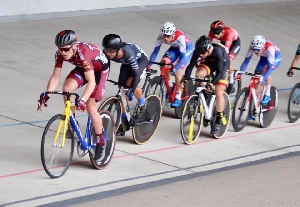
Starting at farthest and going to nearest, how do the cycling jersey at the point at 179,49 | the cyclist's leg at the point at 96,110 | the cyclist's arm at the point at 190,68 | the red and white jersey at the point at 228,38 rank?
the red and white jersey at the point at 228,38, the cycling jersey at the point at 179,49, the cyclist's arm at the point at 190,68, the cyclist's leg at the point at 96,110

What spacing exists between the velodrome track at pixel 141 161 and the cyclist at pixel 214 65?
492 mm

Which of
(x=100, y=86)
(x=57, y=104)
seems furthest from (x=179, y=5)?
(x=100, y=86)

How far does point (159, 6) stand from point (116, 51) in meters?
9.91

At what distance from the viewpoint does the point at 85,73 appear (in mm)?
8469

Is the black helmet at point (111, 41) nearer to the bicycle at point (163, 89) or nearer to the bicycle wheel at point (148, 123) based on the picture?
the bicycle wheel at point (148, 123)

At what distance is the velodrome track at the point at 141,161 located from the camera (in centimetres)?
809

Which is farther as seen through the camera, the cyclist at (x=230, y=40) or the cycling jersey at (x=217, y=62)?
the cyclist at (x=230, y=40)

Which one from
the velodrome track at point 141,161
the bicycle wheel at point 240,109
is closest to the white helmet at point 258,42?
the bicycle wheel at point 240,109

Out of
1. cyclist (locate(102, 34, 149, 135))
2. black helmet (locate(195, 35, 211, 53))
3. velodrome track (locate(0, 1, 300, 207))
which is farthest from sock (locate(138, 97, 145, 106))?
black helmet (locate(195, 35, 211, 53))

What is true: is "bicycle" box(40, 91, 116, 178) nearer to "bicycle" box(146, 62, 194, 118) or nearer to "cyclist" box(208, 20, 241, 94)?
"bicycle" box(146, 62, 194, 118)

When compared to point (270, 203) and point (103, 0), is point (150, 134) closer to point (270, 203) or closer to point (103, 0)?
point (270, 203)

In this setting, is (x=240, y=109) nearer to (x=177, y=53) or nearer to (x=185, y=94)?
(x=185, y=94)

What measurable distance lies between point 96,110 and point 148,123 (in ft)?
5.53

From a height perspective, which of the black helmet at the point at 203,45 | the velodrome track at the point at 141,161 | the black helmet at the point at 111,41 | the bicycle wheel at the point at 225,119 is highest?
the black helmet at the point at 203,45
